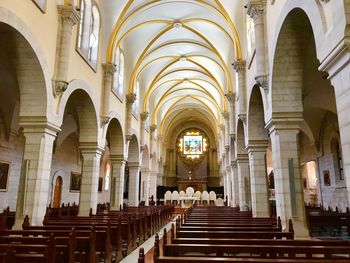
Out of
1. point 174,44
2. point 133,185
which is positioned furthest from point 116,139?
point 174,44

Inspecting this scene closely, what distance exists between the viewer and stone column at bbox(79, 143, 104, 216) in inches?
505

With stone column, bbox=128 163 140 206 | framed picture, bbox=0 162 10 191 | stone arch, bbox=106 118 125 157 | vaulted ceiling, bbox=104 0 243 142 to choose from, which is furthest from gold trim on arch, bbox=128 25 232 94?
framed picture, bbox=0 162 10 191

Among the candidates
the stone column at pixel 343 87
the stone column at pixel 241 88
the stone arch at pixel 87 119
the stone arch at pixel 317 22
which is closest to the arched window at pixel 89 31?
the stone arch at pixel 87 119

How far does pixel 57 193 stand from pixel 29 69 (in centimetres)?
1368

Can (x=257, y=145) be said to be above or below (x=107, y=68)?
below

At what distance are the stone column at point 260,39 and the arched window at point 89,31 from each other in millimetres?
6548

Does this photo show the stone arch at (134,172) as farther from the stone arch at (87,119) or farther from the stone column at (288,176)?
the stone column at (288,176)

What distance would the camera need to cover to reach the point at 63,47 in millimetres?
9703

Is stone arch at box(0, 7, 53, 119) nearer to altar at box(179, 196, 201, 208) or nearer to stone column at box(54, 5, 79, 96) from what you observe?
stone column at box(54, 5, 79, 96)

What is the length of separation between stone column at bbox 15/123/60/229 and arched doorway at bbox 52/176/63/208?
39.5 feet

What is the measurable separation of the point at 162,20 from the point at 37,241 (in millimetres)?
14741

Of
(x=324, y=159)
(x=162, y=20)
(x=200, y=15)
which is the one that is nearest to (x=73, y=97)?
(x=162, y=20)

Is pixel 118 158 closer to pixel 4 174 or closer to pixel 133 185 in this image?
pixel 133 185

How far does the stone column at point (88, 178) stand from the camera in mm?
12820
